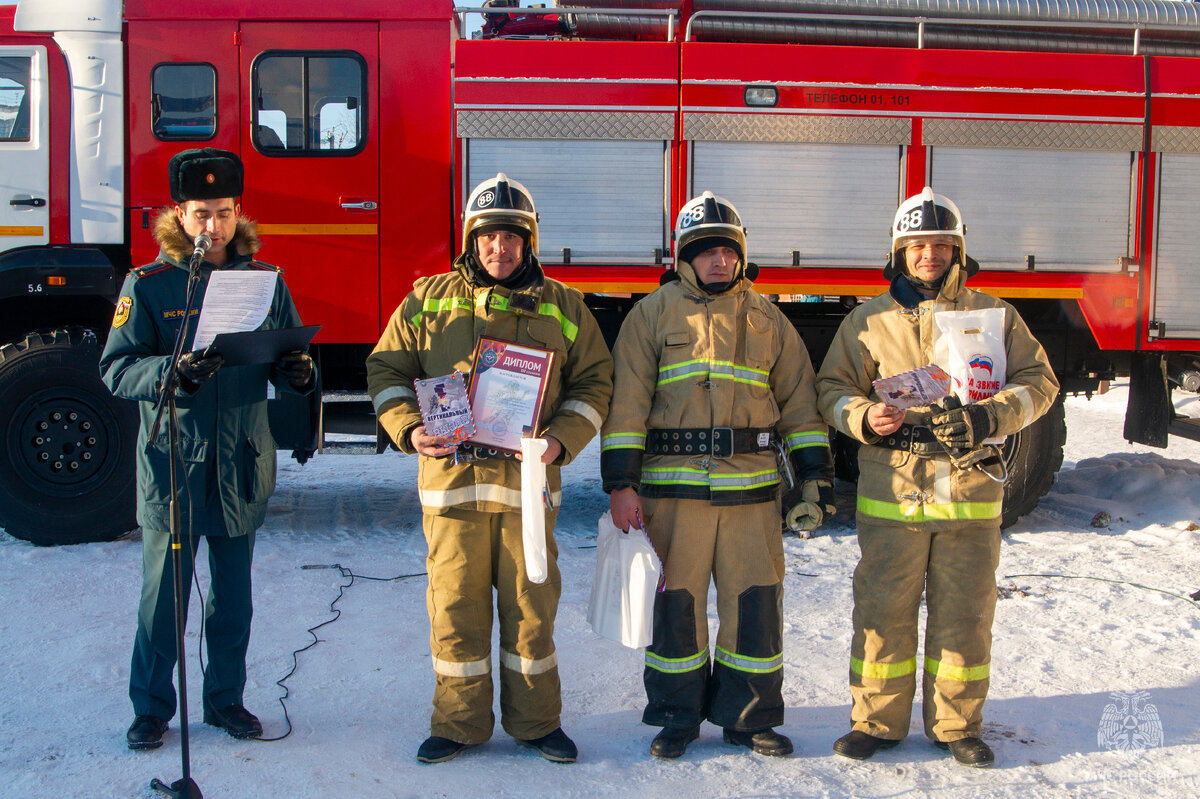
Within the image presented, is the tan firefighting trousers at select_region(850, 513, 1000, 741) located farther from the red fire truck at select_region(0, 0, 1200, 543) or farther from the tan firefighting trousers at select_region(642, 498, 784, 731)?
the red fire truck at select_region(0, 0, 1200, 543)

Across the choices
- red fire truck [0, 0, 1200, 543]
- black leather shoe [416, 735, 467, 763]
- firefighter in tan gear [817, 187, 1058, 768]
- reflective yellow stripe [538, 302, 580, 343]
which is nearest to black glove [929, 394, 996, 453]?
firefighter in tan gear [817, 187, 1058, 768]

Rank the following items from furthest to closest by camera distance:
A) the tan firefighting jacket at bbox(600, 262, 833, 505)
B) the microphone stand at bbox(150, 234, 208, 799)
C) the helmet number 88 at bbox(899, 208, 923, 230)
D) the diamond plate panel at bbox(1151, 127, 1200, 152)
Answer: the diamond plate panel at bbox(1151, 127, 1200, 152) → the helmet number 88 at bbox(899, 208, 923, 230) → the tan firefighting jacket at bbox(600, 262, 833, 505) → the microphone stand at bbox(150, 234, 208, 799)

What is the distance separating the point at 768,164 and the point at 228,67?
314 centimetres

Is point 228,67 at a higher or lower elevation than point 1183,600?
higher

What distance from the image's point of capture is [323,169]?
5426 mm

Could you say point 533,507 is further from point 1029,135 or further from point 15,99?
point 15,99

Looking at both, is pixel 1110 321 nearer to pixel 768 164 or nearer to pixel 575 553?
pixel 768 164

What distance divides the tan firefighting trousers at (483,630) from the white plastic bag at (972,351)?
153 cm

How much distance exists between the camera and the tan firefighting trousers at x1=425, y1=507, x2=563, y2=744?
3062mm

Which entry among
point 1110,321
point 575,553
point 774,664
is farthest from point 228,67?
point 1110,321

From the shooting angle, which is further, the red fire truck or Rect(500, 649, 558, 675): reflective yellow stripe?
the red fire truck

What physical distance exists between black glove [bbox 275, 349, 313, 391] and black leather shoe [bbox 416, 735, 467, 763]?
1.26m

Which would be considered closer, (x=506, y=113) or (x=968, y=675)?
(x=968, y=675)

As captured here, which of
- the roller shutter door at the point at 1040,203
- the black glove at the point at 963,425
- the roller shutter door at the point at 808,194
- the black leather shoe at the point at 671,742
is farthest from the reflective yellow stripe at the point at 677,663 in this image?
the roller shutter door at the point at 1040,203
